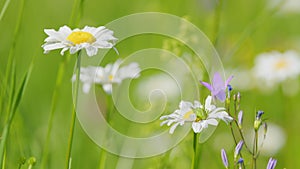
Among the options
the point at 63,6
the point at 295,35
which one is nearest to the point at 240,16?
the point at 295,35

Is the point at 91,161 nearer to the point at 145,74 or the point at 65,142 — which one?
the point at 65,142

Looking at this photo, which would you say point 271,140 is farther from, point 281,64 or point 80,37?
point 80,37

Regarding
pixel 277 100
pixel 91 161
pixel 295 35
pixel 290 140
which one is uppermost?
pixel 295 35

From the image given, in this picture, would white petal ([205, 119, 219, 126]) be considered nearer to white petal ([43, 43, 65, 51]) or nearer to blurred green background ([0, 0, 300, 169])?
white petal ([43, 43, 65, 51])

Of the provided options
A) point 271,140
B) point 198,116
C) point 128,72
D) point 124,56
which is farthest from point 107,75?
point 271,140

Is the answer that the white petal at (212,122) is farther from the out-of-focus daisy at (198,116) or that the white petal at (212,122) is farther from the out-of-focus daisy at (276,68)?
the out-of-focus daisy at (276,68)

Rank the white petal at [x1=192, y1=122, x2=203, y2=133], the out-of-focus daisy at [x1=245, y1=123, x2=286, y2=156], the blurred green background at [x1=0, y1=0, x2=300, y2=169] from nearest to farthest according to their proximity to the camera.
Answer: the white petal at [x1=192, y1=122, x2=203, y2=133] → the blurred green background at [x1=0, y1=0, x2=300, y2=169] → the out-of-focus daisy at [x1=245, y1=123, x2=286, y2=156]

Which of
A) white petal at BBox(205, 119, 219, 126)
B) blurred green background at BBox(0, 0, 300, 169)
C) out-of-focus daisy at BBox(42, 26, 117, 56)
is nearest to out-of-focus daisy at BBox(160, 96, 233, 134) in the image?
white petal at BBox(205, 119, 219, 126)
